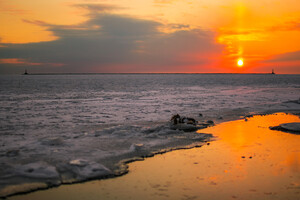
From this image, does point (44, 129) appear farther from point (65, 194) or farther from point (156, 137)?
point (65, 194)

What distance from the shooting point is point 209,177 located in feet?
21.5

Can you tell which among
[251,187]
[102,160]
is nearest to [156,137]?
[102,160]

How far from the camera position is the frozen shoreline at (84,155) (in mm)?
6562

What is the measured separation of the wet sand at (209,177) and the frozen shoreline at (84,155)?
16.8 inches

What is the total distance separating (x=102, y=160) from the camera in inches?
319

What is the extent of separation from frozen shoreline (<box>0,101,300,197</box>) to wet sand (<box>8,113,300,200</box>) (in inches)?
16.8

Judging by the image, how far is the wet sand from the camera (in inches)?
222

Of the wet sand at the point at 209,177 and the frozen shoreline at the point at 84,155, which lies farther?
the frozen shoreline at the point at 84,155

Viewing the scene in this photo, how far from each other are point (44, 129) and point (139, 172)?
8.03 meters

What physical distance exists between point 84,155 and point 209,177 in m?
4.13

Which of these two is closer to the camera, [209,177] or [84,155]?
[209,177]

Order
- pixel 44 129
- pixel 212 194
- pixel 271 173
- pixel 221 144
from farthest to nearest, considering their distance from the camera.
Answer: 1. pixel 44 129
2. pixel 221 144
3. pixel 271 173
4. pixel 212 194

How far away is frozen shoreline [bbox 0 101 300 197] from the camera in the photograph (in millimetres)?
6562

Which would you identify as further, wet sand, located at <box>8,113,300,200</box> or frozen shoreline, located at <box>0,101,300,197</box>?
frozen shoreline, located at <box>0,101,300,197</box>
